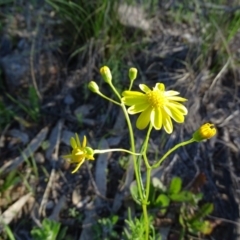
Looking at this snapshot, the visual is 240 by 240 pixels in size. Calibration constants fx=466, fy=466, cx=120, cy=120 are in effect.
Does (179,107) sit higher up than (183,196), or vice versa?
(179,107)

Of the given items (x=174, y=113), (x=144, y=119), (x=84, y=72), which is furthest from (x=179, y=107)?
(x=84, y=72)

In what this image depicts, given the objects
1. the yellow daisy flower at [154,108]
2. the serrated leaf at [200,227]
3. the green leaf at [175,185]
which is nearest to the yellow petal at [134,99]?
the yellow daisy flower at [154,108]

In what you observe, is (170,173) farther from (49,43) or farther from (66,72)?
(49,43)

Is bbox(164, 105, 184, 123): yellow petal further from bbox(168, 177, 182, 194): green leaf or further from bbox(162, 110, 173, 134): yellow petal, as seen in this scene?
bbox(168, 177, 182, 194): green leaf

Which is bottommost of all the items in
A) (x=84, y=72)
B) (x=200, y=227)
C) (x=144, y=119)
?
(x=200, y=227)

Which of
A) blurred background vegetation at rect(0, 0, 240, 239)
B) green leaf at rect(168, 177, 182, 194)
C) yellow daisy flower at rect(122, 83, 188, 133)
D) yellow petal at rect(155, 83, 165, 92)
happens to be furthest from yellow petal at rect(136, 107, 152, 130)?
blurred background vegetation at rect(0, 0, 240, 239)

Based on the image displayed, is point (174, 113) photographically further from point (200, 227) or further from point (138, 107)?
point (200, 227)
